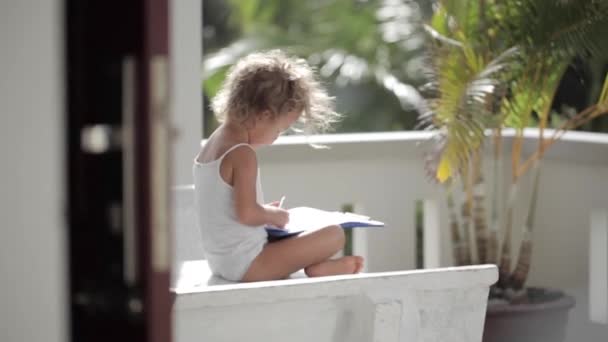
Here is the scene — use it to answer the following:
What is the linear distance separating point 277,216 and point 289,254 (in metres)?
0.11

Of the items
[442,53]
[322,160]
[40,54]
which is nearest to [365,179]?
→ [322,160]

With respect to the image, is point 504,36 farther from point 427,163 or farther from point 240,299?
point 240,299

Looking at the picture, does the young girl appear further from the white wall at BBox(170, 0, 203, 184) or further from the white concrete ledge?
the white wall at BBox(170, 0, 203, 184)

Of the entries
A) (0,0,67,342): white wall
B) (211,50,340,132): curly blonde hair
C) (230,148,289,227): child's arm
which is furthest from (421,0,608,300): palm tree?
(0,0,67,342): white wall

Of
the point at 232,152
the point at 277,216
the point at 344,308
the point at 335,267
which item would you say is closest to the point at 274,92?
the point at 232,152

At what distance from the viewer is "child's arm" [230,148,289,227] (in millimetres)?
3104

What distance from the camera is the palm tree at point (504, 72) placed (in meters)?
4.39

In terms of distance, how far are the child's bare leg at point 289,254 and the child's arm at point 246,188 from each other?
10 centimetres

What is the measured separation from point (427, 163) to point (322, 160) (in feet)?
1.49

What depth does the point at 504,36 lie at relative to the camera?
183 inches

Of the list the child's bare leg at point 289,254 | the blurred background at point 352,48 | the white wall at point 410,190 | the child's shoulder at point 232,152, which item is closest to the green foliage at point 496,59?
the white wall at point 410,190

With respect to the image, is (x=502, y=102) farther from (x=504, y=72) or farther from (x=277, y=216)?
(x=277, y=216)

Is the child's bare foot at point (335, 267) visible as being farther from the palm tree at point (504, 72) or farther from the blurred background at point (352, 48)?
the blurred background at point (352, 48)

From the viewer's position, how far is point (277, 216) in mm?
3174
